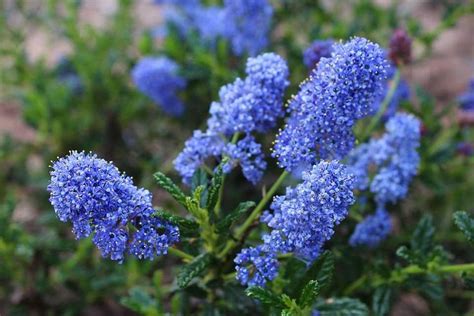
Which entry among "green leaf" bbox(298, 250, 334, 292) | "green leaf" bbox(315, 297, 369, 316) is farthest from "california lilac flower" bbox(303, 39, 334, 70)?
"green leaf" bbox(315, 297, 369, 316)

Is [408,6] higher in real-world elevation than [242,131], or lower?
higher

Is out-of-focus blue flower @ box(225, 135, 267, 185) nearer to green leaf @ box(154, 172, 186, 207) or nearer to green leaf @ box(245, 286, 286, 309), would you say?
green leaf @ box(154, 172, 186, 207)

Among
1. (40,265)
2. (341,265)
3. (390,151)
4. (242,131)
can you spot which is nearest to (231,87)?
(242,131)

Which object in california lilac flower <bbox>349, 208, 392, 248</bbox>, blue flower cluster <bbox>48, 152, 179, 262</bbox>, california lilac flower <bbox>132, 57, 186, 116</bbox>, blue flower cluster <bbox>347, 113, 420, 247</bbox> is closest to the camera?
blue flower cluster <bbox>48, 152, 179, 262</bbox>

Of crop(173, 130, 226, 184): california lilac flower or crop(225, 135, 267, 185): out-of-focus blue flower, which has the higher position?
crop(173, 130, 226, 184): california lilac flower

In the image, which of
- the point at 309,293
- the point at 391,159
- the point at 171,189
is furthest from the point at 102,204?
the point at 391,159

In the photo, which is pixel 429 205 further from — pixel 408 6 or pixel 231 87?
pixel 408 6

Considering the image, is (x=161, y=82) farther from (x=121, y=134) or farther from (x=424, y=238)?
(x=424, y=238)
